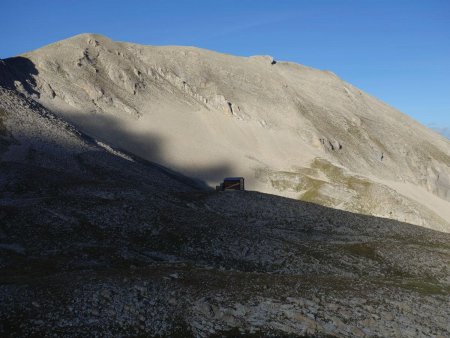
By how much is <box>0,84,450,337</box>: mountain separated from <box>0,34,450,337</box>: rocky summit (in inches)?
7.0

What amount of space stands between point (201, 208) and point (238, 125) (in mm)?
84752

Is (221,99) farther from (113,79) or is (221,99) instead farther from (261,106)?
(113,79)

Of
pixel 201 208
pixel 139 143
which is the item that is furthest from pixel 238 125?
pixel 201 208

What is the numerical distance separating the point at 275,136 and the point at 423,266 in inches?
4044

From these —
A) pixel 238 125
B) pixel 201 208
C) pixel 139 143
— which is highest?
pixel 238 125

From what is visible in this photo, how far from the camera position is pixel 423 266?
167 feet

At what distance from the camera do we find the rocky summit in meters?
27.9

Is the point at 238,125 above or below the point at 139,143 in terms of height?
above

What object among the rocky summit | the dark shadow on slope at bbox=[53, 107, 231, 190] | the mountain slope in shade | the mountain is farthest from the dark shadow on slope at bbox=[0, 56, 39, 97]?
the mountain

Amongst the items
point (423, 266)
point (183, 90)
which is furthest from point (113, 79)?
point (423, 266)

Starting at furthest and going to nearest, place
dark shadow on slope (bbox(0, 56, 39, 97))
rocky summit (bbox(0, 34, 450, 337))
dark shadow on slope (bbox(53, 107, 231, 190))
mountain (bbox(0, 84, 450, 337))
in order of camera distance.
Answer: dark shadow on slope (bbox(53, 107, 231, 190)) → dark shadow on slope (bbox(0, 56, 39, 97)) → rocky summit (bbox(0, 34, 450, 337)) → mountain (bbox(0, 84, 450, 337))

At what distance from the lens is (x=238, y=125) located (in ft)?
499

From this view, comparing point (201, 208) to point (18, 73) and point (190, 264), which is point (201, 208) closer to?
point (190, 264)

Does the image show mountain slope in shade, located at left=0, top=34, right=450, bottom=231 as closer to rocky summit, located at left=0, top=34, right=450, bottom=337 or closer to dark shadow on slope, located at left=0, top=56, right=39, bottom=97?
dark shadow on slope, located at left=0, top=56, right=39, bottom=97
